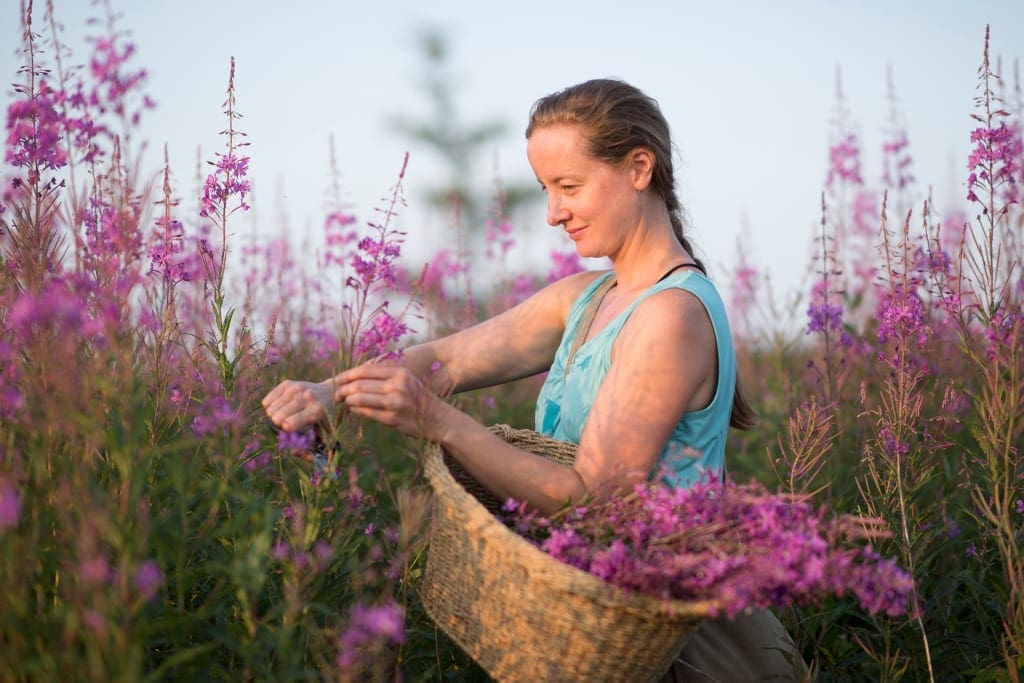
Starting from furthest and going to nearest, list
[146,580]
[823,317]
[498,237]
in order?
[498,237] < [823,317] < [146,580]

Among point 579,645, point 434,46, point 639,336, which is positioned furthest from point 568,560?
point 434,46

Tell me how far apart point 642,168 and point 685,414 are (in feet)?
2.66

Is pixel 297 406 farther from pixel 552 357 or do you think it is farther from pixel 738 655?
pixel 738 655

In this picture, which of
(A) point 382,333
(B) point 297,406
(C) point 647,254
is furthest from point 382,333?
(C) point 647,254

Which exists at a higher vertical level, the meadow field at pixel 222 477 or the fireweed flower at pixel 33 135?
the fireweed flower at pixel 33 135

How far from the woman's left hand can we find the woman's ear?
1.10 meters

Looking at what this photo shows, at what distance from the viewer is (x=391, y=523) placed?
149 inches

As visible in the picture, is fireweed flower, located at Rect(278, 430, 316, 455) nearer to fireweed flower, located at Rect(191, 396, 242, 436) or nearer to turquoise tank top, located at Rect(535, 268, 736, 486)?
fireweed flower, located at Rect(191, 396, 242, 436)

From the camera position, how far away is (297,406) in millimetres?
2441

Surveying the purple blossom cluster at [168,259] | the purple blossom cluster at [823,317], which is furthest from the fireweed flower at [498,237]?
the purple blossom cluster at [168,259]

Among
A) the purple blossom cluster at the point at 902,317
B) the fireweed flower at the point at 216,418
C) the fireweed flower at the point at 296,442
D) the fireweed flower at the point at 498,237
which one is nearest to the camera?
the fireweed flower at the point at 216,418

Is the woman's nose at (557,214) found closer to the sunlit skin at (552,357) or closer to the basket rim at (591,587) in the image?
the sunlit skin at (552,357)

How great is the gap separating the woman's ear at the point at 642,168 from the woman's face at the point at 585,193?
0.04 ft

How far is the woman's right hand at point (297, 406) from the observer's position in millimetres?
2414
